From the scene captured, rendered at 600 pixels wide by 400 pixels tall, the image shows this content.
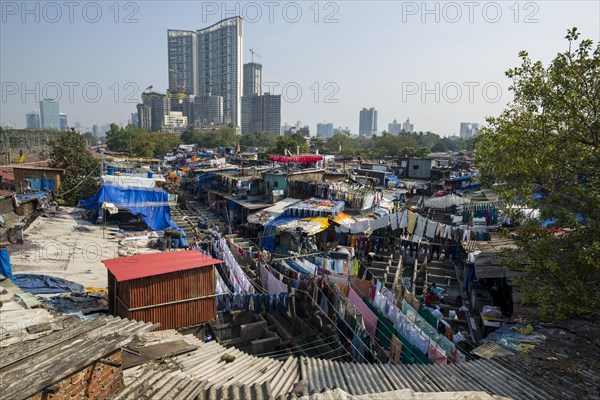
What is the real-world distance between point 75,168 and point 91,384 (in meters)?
26.7

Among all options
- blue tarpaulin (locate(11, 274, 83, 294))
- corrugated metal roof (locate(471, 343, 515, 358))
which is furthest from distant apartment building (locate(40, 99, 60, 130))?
corrugated metal roof (locate(471, 343, 515, 358))

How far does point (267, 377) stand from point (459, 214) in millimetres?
21957

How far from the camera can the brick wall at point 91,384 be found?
15.5 ft

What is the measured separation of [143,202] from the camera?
69.8 ft

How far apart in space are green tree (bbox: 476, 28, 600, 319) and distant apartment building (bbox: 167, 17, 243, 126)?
434 feet

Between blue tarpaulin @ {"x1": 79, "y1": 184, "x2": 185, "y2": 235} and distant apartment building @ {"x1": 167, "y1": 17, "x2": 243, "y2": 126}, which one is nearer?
blue tarpaulin @ {"x1": 79, "y1": 184, "x2": 185, "y2": 235}

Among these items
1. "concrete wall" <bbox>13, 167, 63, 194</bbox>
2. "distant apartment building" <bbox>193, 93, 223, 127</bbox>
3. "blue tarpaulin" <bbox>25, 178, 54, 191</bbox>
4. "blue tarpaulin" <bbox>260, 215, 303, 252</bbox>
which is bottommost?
"blue tarpaulin" <bbox>260, 215, 303, 252</bbox>

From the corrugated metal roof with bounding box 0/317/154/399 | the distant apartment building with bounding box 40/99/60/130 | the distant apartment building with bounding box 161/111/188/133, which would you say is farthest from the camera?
the distant apartment building with bounding box 40/99/60/130

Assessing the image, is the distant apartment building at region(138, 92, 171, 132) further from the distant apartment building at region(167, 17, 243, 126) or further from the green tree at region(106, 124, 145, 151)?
the green tree at region(106, 124, 145, 151)

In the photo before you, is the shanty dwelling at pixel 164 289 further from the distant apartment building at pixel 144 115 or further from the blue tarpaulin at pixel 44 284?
the distant apartment building at pixel 144 115

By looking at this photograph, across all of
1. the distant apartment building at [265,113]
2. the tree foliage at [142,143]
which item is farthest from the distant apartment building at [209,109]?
the tree foliage at [142,143]

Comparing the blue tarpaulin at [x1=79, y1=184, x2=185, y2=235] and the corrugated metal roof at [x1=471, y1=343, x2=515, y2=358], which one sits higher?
the blue tarpaulin at [x1=79, y1=184, x2=185, y2=235]

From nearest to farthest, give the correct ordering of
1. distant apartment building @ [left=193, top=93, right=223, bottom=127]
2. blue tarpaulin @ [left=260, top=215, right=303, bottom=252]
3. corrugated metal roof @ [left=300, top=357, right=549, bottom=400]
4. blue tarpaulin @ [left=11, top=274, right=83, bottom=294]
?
corrugated metal roof @ [left=300, top=357, right=549, bottom=400] → blue tarpaulin @ [left=11, top=274, right=83, bottom=294] → blue tarpaulin @ [left=260, top=215, right=303, bottom=252] → distant apartment building @ [left=193, top=93, right=223, bottom=127]

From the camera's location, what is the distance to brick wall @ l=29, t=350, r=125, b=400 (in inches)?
185
